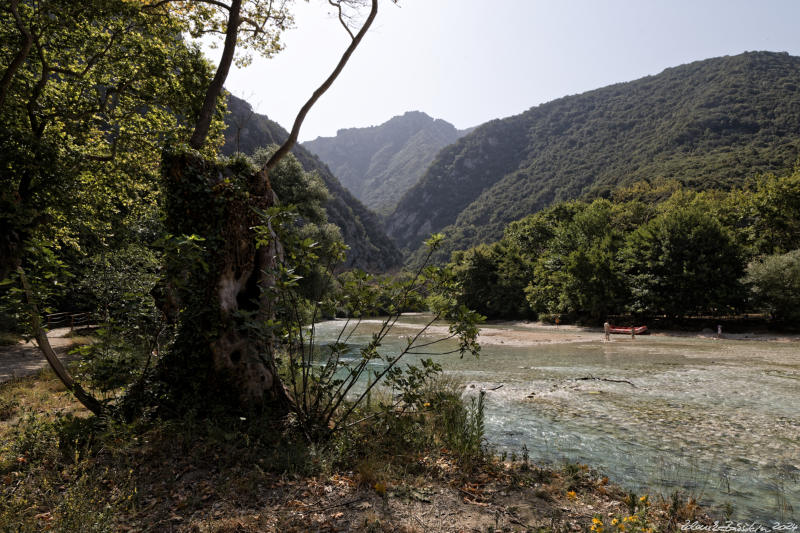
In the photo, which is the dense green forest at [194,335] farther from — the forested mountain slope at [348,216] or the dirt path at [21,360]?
the forested mountain slope at [348,216]

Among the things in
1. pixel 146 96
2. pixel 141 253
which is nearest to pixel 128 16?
pixel 146 96

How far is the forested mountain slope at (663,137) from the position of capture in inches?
3836

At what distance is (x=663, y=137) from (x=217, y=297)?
515 feet

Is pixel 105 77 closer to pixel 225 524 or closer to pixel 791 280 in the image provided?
pixel 225 524

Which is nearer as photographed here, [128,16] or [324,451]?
[324,451]

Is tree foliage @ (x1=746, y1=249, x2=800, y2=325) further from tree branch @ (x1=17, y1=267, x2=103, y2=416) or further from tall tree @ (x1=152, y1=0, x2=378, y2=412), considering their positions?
tree branch @ (x1=17, y1=267, x2=103, y2=416)

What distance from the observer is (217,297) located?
6254 millimetres

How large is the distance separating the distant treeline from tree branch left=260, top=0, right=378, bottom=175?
1379 inches

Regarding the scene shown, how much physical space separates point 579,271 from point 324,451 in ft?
142

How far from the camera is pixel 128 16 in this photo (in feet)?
35.1

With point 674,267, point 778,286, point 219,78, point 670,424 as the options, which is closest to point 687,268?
point 674,267

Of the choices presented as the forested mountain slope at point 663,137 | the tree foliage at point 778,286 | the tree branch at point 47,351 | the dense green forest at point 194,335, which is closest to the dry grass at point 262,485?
the dense green forest at point 194,335

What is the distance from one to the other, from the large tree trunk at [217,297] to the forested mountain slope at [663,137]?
104 meters
